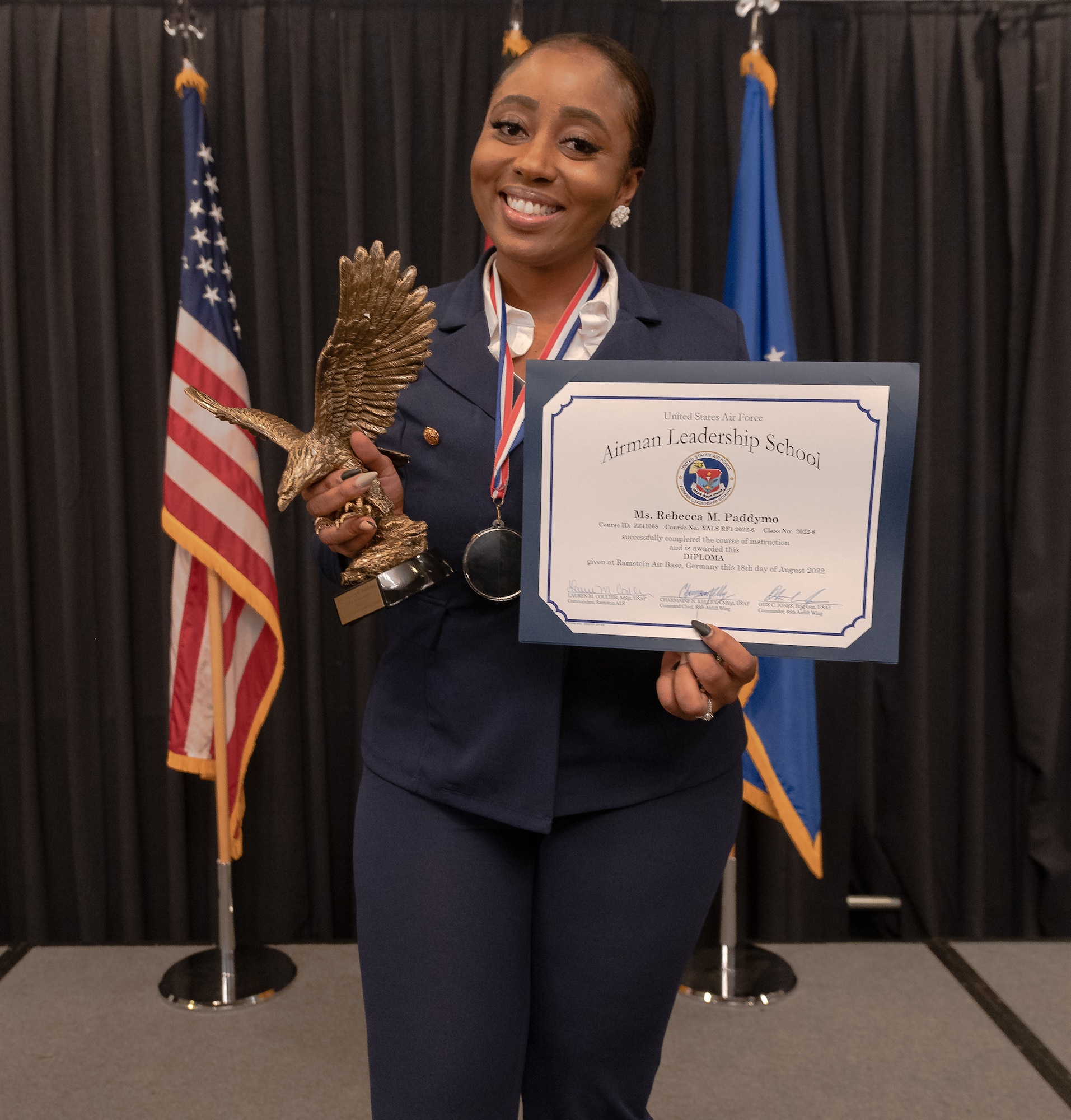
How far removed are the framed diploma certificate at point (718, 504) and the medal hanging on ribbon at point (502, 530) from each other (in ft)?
0.17

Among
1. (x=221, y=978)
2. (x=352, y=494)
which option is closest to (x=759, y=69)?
(x=352, y=494)

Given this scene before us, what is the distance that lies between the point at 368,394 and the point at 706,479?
38cm

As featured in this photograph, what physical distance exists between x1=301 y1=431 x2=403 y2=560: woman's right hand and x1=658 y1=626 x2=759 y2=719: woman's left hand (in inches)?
13.8

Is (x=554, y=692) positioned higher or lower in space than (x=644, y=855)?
higher

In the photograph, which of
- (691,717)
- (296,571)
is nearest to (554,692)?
(691,717)

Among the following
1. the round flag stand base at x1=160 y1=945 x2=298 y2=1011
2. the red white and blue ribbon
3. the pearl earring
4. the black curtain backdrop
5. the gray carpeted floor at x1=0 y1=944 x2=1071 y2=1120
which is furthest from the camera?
the black curtain backdrop

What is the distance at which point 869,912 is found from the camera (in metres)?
2.75

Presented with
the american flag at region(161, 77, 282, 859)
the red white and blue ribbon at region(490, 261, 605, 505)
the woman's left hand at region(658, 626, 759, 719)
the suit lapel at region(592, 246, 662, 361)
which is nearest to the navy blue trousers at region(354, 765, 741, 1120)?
the woman's left hand at region(658, 626, 759, 719)

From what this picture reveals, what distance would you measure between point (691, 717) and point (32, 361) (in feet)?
7.06

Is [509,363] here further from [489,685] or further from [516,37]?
[516,37]

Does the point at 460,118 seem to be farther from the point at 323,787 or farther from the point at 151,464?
the point at 323,787

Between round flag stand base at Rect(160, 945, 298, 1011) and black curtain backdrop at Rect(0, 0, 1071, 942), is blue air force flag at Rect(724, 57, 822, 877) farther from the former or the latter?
round flag stand base at Rect(160, 945, 298, 1011)

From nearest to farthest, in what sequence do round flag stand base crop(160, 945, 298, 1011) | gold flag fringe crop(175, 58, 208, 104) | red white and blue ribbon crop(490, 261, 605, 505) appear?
1. red white and blue ribbon crop(490, 261, 605, 505)
2. gold flag fringe crop(175, 58, 208, 104)
3. round flag stand base crop(160, 945, 298, 1011)
